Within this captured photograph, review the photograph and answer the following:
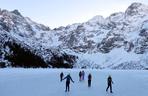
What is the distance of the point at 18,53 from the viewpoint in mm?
120938

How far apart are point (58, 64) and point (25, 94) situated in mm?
120988

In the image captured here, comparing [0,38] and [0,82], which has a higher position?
[0,38]

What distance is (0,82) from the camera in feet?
108

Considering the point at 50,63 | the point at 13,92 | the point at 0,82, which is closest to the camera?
the point at 13,92

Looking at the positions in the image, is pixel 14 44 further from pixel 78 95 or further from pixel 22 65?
pixel 78 95

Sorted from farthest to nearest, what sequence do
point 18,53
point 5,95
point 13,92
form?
point 18,53 → point 13,92 → point 5,95

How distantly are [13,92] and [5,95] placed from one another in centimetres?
187

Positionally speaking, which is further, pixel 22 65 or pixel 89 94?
pixel 22 65

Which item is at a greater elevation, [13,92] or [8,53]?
[8,53]

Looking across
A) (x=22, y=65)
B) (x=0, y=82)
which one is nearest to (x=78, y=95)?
(x=0, y=82)

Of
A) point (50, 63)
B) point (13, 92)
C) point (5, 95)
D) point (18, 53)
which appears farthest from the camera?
point (50, 63)

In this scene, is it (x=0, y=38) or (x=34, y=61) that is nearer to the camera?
(x=34, y=61)

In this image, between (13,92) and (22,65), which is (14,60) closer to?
(22,65)

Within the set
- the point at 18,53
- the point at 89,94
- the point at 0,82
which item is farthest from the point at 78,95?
the point at 18,53
